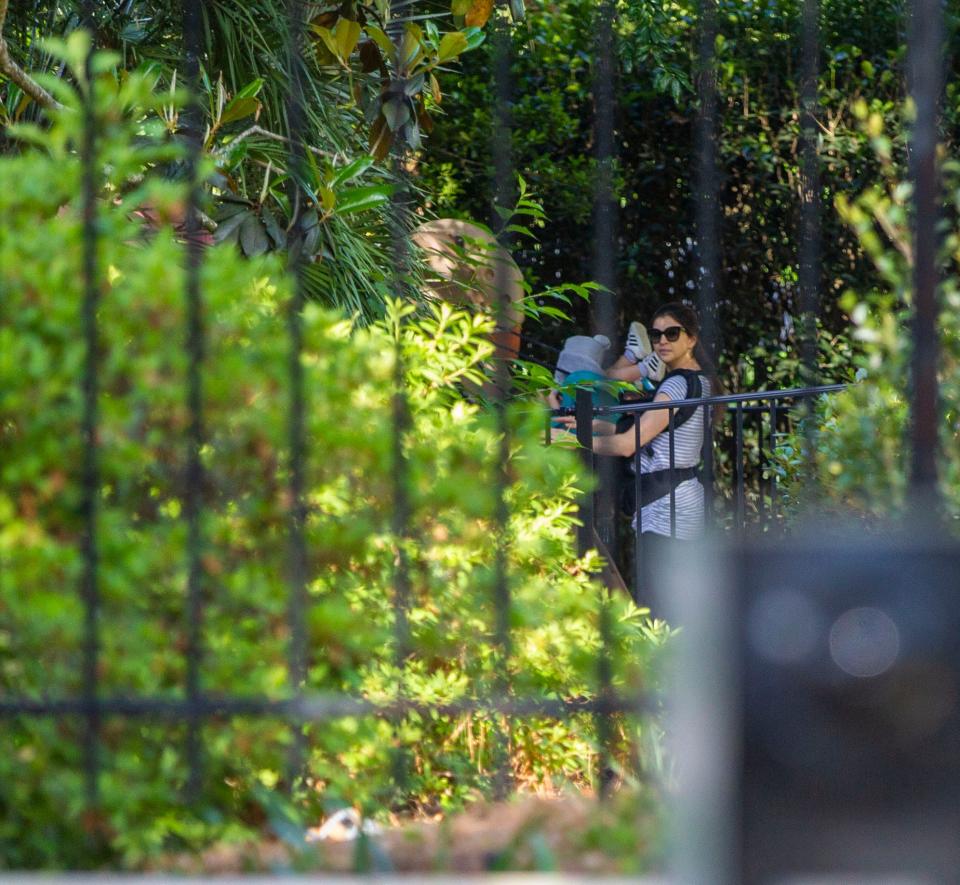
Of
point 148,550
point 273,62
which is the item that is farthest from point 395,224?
point 148,550

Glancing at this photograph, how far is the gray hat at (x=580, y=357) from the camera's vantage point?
224 inches

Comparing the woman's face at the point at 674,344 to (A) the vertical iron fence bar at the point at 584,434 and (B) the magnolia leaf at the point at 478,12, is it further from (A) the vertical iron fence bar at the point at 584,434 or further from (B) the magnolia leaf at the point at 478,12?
(B) the magnolia leaf at the point at 478,12

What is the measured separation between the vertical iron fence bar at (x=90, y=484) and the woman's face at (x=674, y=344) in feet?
12.4

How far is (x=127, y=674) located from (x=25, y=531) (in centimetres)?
26

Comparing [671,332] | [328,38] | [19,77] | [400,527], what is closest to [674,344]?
[671,332]

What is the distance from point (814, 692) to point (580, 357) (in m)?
5.08

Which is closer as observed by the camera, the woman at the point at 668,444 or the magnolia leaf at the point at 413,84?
the magnolia leaf at the point at 413,84

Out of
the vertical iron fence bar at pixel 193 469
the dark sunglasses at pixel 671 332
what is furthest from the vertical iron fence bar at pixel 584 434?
the vertical iron fence bar at pixel 193 469

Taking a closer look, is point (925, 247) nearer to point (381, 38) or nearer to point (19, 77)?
point (381, 38)

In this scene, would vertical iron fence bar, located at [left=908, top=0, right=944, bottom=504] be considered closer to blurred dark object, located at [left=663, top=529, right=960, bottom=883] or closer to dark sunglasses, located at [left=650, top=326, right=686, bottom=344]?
blurred dark object, located at [left=663, top=529, right=960, bottom=883]

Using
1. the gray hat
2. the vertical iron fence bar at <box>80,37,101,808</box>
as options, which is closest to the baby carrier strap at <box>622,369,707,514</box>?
the gray hat

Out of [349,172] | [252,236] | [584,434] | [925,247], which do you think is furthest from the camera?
[584,434]

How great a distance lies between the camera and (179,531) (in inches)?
72.4

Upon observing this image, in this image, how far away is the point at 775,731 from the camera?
31.1 inches
